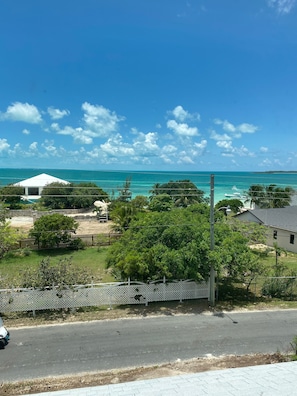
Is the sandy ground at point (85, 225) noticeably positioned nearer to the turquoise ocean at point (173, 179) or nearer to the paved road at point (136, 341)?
the turquoise ocean at point (173, 179)

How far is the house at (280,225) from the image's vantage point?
89.2 feet

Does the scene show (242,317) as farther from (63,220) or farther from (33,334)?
(63,220)

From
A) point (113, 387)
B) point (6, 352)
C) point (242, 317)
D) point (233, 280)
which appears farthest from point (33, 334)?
point (233, 280)

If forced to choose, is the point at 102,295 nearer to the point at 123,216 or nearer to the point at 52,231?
the point at 52,231

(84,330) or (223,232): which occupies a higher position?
(223,232)

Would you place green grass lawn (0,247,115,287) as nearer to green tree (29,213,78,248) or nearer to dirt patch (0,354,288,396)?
green tree (29,213,78,248)

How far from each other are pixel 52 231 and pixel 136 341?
15365 mm

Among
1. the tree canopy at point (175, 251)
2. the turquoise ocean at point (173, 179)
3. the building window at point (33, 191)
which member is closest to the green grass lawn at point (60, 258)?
the tree canopy at point (175, 251)

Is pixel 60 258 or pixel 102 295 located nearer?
pixel 102 295

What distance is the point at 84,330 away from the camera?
11703 mm

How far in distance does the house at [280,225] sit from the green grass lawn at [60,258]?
1600cm

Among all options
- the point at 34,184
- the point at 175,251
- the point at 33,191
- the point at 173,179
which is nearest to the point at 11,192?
the point at 34,184

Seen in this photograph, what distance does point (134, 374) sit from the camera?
8430mm

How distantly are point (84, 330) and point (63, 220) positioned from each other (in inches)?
568
